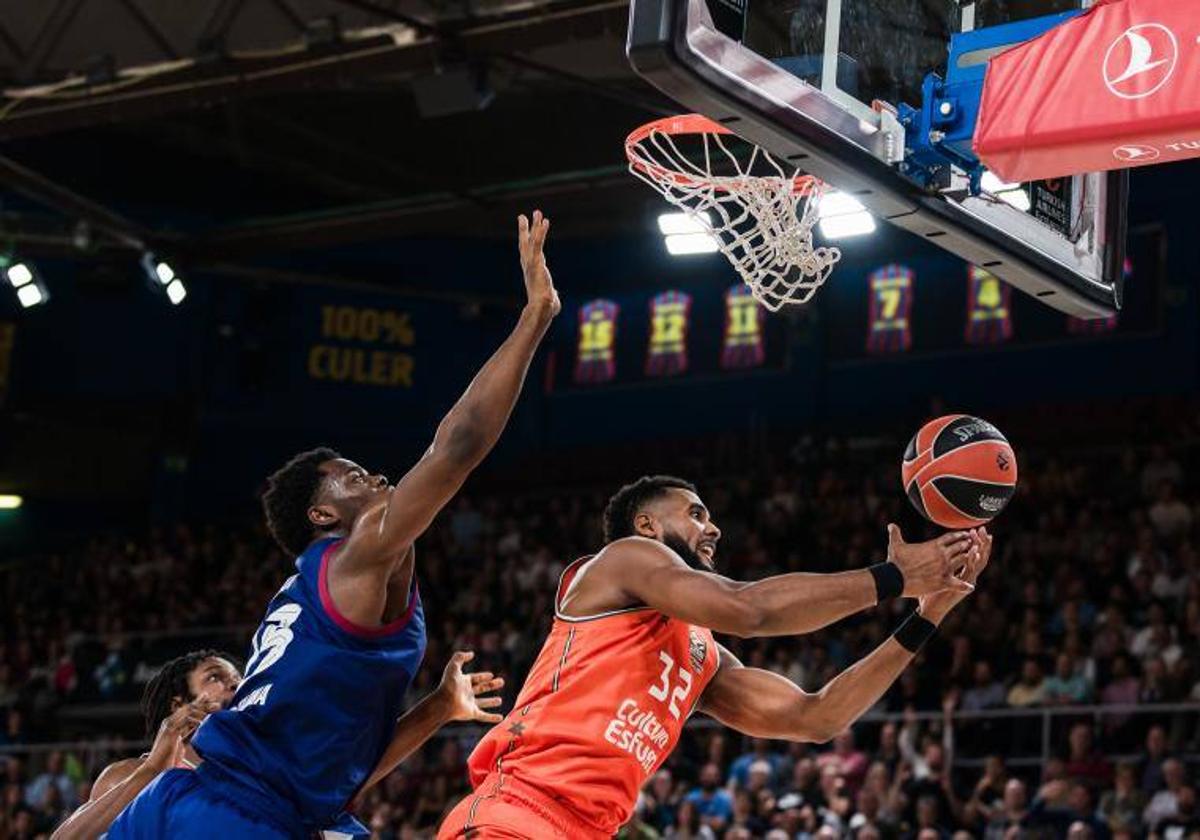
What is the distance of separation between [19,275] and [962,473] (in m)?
15.4

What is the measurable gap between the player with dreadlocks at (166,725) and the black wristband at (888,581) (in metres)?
2.01

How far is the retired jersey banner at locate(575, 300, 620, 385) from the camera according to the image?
2483cm

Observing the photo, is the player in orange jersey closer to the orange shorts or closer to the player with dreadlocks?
the orange shorts

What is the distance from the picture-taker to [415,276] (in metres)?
25.9

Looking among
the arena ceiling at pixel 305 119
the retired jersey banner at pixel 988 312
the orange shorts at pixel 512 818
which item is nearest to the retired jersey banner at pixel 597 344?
the arena ceiling at pixel 305 119

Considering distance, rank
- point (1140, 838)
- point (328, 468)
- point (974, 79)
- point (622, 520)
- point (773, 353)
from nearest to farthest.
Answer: point (328, 468) < point (622, 520) < point (974, 79) < point (1140, 838) < point (773, 353)

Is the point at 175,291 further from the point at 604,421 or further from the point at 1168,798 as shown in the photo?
the point at 1168,798

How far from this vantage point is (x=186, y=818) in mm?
4531

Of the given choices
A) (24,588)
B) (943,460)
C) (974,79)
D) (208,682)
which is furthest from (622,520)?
(24,588)

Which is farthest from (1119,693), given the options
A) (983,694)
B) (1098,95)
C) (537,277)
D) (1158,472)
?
(537,277)

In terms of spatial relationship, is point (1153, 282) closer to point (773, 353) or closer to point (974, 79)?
point (773, 353)

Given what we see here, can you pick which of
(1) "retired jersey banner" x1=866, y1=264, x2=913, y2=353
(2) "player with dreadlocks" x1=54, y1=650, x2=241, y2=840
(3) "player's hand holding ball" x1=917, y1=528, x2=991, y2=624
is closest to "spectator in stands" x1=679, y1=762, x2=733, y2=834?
(2) "player with dreadlocks" x1=54, y1=650, x2=241, y2=840

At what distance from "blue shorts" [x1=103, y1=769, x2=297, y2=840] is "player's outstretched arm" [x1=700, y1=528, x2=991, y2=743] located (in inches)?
57.6

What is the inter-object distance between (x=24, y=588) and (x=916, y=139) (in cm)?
2048
